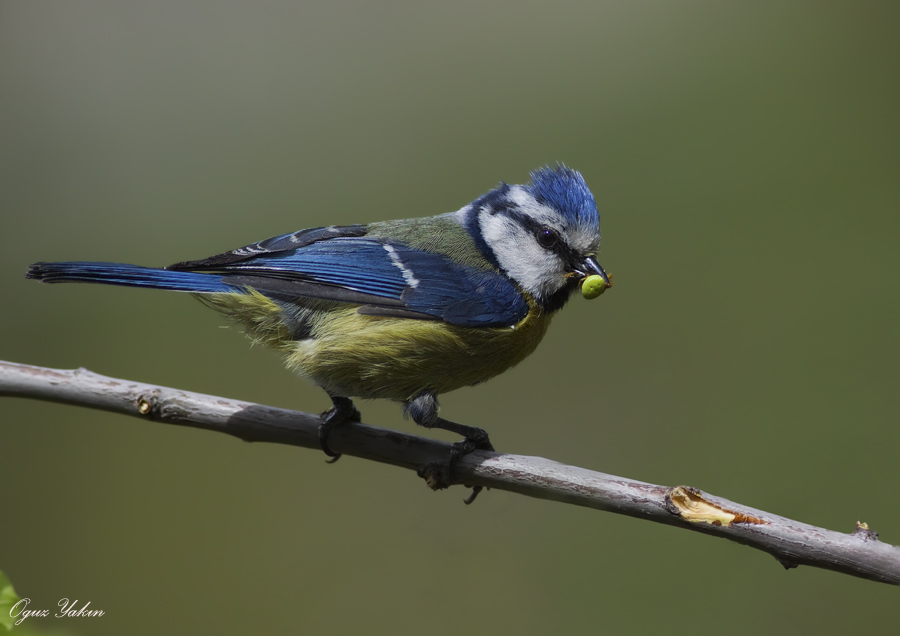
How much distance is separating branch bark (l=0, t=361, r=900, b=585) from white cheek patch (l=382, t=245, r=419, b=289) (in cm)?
36

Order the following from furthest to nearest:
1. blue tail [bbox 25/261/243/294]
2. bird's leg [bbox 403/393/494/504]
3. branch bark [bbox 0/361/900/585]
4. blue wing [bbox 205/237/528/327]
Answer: blue wing [bbox 205/237/528/327] < bird's leg [bbox 403/393/494/504] < blue tail [bbox 25/261/243/294] < branch bark [bbox 0/361/900/585]

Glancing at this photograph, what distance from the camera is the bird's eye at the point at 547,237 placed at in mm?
1525

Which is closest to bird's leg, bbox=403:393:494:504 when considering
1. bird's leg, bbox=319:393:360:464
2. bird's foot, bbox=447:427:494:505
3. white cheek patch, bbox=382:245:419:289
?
bird's foot, bbox=447:427:494:505

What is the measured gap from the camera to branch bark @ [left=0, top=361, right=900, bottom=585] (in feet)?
3.13

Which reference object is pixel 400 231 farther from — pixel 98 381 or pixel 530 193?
pixel 98 381

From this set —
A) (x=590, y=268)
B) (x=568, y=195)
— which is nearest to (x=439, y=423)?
(x=590, y=268)

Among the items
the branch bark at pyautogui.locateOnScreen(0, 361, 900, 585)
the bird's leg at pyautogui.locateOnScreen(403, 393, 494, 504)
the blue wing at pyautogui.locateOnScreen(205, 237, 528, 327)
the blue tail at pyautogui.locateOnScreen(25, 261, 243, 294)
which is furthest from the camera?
the blue wing at pyautogui.locateOnScreen(205, 237, 528, 327)

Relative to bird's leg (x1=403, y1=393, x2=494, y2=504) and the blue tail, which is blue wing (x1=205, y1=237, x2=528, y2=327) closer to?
the blue tail

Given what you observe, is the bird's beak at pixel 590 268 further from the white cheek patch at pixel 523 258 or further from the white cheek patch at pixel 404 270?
the white cheek patch at pixel 404 270

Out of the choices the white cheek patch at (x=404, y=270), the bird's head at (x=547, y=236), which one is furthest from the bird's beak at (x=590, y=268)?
the white cheek patch at (x=404, y=270)

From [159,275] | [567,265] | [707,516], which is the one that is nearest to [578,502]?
[707,516]

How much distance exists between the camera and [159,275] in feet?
4.47

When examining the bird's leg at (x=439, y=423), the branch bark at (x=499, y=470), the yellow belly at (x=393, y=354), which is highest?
the yellow belly at (x=393, y=354)

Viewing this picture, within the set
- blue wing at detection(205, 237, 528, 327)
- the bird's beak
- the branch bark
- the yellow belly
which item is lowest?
the branch bark
